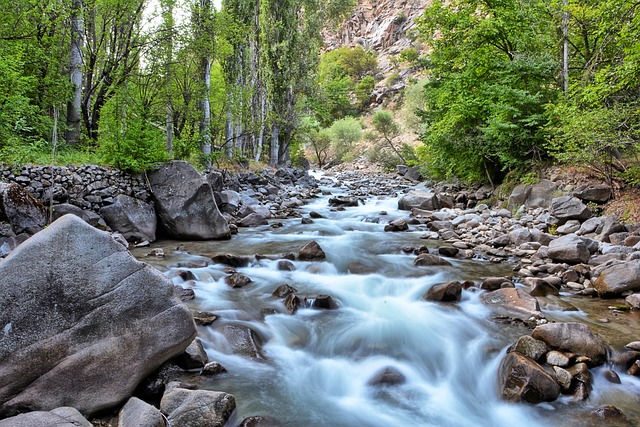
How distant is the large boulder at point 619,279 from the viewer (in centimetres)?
645

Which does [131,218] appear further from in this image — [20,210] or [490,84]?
[490,84]

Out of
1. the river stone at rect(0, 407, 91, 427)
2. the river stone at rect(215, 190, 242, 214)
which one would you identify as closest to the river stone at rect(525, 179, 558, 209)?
the river stone at rect(215, 190, 242, 214)

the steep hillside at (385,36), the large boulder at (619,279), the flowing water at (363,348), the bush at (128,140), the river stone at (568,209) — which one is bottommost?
the flowing water at (363,348)

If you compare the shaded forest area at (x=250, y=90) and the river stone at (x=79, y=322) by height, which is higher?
the shaded forest area at (x=250, y=90)

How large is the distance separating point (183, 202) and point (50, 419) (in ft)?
25.5

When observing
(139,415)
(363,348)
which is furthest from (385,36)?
(139,415)

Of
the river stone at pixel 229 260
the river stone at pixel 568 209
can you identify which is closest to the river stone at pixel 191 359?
the river stone at pixel 229 260

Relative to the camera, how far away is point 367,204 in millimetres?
18016

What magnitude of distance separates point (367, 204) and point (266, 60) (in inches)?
475

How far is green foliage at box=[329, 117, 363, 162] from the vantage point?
1708 inches

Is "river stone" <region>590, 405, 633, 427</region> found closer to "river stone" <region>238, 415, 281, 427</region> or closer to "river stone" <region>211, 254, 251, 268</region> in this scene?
→ "river stone" <region>238, 415, 281, 427</region>

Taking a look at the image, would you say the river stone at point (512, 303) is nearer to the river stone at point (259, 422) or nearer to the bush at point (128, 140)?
the river stone at point (259, 422)

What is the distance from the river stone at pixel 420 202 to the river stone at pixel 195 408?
1309 centimetres

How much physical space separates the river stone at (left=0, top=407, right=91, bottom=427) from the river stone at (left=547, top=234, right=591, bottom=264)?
8.73 metres
